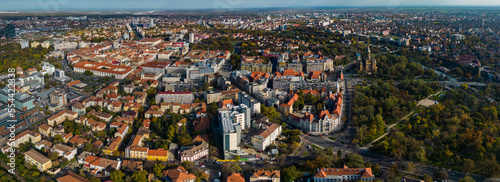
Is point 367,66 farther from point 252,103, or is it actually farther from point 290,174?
point 290,174

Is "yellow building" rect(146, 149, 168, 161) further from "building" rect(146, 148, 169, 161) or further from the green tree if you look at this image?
the green tree

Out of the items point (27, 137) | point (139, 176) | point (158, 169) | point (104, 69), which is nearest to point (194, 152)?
point (158, 169)

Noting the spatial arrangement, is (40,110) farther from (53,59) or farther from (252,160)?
(53,59)

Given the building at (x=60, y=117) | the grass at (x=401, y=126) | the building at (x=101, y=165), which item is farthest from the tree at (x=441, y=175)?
the building at (x=60, y=117)

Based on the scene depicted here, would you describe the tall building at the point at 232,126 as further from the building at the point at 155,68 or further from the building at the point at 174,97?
the building at the point at 155,68

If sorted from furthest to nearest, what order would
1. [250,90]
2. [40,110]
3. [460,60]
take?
1. [460,60]
2. [250,90]
3. [40,110]

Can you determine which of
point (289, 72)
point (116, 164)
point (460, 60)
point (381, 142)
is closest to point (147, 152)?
point (116, 164)

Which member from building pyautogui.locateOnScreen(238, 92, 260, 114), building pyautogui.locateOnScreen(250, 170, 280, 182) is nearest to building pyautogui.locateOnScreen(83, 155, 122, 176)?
building pyautogui.locateOnScreen(250, 170, 280, 182)
